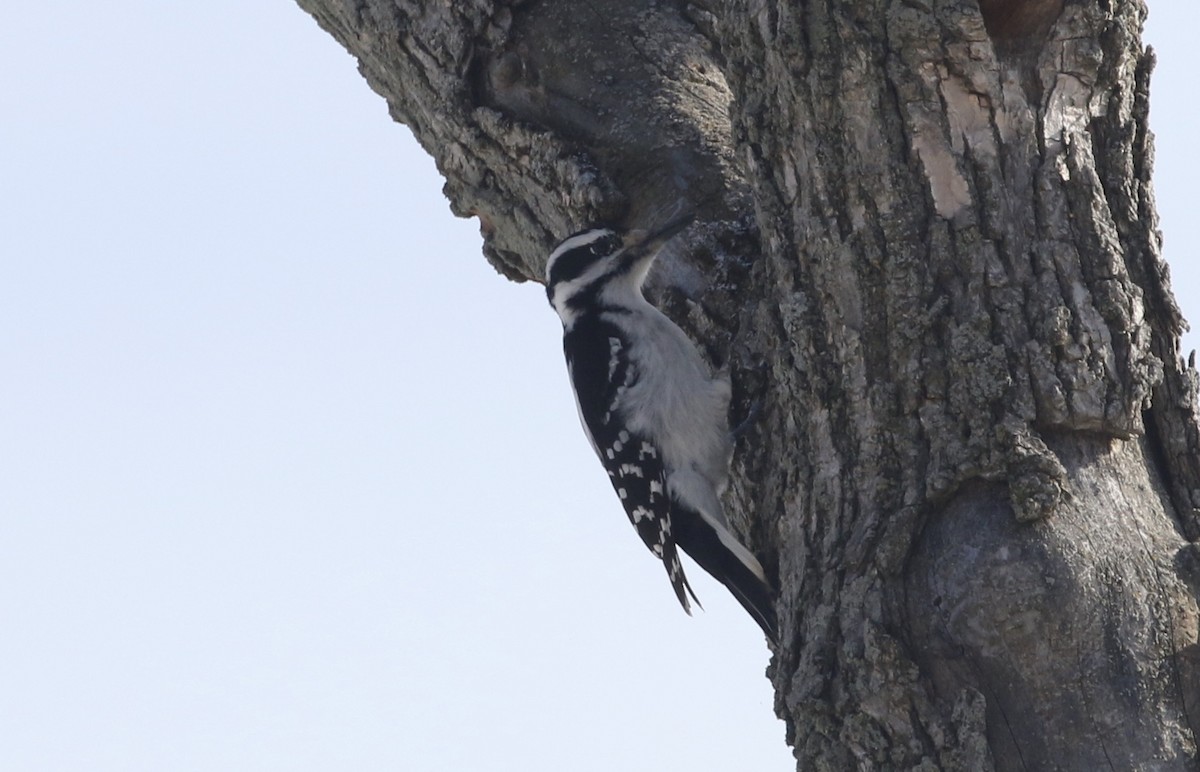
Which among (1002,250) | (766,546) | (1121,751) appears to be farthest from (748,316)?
(1121,751)

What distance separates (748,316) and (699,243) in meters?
0.29

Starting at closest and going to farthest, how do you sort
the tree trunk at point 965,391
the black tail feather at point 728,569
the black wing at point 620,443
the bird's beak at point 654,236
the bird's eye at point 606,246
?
the tree trunk at point 965,391
the black tail feather at point 728,569
the bird's beak at point 654,236
the bird's eye at point 606,246
the black wing at point 620,443

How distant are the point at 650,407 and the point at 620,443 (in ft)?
0.76

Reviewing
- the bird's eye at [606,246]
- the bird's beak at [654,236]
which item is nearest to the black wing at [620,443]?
the bird's eye at [606,246]

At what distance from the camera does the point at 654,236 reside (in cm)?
443

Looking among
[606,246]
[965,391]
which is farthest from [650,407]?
[965,391]

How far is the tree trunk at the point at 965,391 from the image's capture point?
2932 mm

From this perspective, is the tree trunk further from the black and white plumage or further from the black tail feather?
the black and white plumage

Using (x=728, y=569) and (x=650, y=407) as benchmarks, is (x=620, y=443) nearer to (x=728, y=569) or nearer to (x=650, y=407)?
(x=650, y=407)

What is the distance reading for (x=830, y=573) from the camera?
3246 mm

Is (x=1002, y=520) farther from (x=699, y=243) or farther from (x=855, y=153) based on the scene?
(x=699, y=243)

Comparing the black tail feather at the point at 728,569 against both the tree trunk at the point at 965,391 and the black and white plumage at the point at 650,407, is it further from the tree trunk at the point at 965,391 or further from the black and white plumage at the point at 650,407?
the tree trunk at the point at 965,391

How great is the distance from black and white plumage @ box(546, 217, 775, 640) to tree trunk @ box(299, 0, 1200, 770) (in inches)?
20.4

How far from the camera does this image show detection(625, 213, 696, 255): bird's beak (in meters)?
4.33
